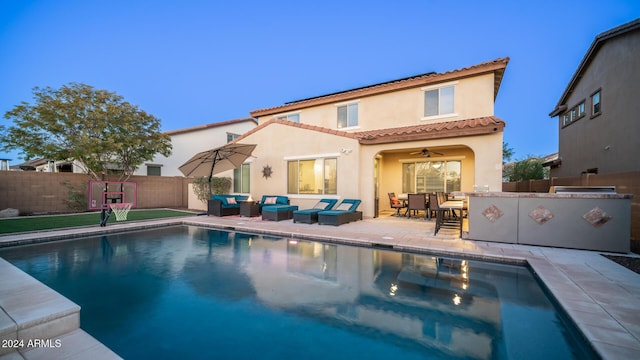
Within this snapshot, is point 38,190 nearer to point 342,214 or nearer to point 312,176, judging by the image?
point 312,176

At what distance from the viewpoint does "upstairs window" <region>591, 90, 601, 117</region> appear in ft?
44.3

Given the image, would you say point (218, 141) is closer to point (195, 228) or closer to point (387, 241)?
point (195, 228)

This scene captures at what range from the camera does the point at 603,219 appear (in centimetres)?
631

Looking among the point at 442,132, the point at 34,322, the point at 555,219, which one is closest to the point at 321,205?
the point at 442,132

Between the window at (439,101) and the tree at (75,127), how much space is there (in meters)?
15.2

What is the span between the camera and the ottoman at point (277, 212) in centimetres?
1155

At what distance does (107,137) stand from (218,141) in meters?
8.90

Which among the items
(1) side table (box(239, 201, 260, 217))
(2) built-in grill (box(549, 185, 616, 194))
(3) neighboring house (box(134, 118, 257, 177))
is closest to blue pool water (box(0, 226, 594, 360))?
(2) built-in grill (box(549, 185, 616, 194))

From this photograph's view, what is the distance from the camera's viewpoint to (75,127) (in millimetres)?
13641

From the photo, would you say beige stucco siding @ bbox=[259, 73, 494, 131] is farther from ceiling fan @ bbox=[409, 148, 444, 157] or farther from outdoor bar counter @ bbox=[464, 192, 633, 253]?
outdoor bar counter @ bbox=[464, 192, 633, 253]

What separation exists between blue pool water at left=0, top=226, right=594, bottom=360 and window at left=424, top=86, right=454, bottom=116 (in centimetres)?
789

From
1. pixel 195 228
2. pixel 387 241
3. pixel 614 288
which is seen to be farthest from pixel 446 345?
pixel 195 228

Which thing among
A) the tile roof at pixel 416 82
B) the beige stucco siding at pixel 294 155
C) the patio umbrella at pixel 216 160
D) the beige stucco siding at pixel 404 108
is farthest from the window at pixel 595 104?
the patio umbrella at pixel 216 160

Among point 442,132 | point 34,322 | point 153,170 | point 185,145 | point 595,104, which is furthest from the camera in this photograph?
point 185,145
